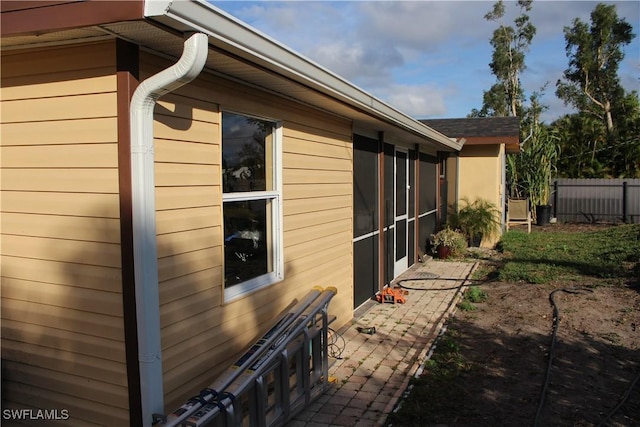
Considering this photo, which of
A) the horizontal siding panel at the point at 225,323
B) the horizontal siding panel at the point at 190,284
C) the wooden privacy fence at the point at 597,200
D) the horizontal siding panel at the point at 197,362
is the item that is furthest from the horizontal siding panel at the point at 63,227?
the wooden privacy fence at the point at 597,200

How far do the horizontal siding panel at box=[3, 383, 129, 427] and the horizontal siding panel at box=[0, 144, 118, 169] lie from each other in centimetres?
119

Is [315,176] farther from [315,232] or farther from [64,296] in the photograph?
[64,296]

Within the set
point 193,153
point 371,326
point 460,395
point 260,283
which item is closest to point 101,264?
point 193,153

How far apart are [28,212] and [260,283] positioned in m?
1.65

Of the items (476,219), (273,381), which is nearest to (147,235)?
(273,381)

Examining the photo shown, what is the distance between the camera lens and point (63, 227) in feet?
8.90

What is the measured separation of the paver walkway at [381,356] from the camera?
3643 millimetres

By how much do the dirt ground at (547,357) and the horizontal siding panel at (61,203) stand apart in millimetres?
2584

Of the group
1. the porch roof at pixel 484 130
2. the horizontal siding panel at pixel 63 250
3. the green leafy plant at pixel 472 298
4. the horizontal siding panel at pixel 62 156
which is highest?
the porch roof at pixel 484 130

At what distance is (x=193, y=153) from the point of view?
9.79 feet

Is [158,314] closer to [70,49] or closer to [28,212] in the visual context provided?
[28,212]

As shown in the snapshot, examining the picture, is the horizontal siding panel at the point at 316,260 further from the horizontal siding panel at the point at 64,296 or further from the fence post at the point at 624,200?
the fence post at the point at 624,200

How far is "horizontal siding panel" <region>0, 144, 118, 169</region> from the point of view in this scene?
8.40ft

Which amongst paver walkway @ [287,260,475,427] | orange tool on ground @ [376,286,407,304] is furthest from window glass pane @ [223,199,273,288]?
orange tool on ground @ [376,286,407,304]
